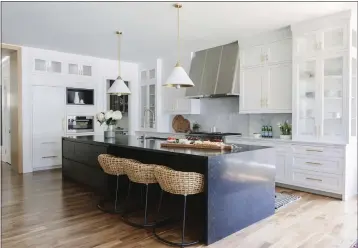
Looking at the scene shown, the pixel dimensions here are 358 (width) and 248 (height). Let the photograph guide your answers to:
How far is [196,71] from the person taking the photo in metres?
6.25

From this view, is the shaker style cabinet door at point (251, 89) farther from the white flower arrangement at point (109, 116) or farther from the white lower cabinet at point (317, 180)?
the white flower arrangement at point (109, 116)

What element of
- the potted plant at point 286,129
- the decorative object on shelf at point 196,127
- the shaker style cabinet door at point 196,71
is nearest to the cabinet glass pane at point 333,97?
the potted plant at point 286,129

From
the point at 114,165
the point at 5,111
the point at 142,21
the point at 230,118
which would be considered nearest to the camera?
the point at 114,165

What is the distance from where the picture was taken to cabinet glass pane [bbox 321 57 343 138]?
13.7 ft

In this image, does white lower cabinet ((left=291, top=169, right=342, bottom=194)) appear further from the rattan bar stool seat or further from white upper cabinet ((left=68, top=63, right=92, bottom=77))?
white upper cabinet ((left=68, top=63, right=92, bottom=77))

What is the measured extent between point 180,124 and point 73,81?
2.75 metres

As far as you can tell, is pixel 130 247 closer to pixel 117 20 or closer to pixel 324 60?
pixel 117 20

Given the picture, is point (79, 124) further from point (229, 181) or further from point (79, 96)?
point (229, 181)

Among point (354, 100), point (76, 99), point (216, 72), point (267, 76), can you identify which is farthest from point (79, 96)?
point (354, 100)

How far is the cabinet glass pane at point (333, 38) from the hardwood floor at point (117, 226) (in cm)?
223

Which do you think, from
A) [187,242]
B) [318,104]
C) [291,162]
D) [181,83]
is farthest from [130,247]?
[318,104]

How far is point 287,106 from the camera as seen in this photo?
188 inches

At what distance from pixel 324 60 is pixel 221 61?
202 centimetres

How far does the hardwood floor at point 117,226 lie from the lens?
2666 millimetres
